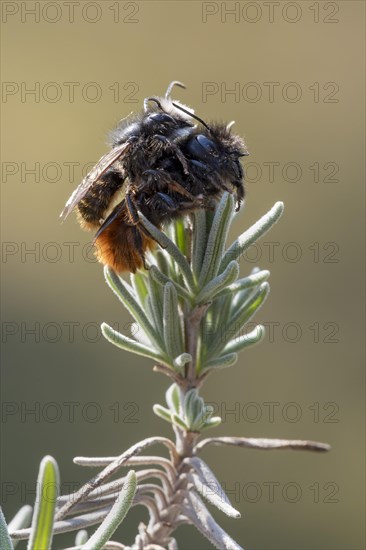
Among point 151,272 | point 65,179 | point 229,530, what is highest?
point 65,179

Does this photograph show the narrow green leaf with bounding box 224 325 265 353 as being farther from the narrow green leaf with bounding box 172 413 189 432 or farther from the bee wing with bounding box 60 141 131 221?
the bee wing with bounding box 60 141 131 221

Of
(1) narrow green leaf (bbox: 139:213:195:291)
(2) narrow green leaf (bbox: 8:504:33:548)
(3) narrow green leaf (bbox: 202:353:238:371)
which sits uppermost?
(1) narrow green leaf (bbox: 139:213:195:291)

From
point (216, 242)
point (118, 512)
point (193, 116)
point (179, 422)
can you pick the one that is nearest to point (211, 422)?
point (179, 422)

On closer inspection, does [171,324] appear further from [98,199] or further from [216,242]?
[98,199]

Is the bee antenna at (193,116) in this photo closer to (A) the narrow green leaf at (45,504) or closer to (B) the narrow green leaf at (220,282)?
(B) the narrow green leaf at (220,282)

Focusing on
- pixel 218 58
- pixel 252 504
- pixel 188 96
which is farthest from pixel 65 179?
pixel 252 504

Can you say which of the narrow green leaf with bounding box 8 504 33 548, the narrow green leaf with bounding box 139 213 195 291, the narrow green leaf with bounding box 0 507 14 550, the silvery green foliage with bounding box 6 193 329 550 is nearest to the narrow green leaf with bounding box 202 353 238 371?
the silvery green foliage with bounding box 6 193 329 550

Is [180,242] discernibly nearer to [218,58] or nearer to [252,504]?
[252,504]
